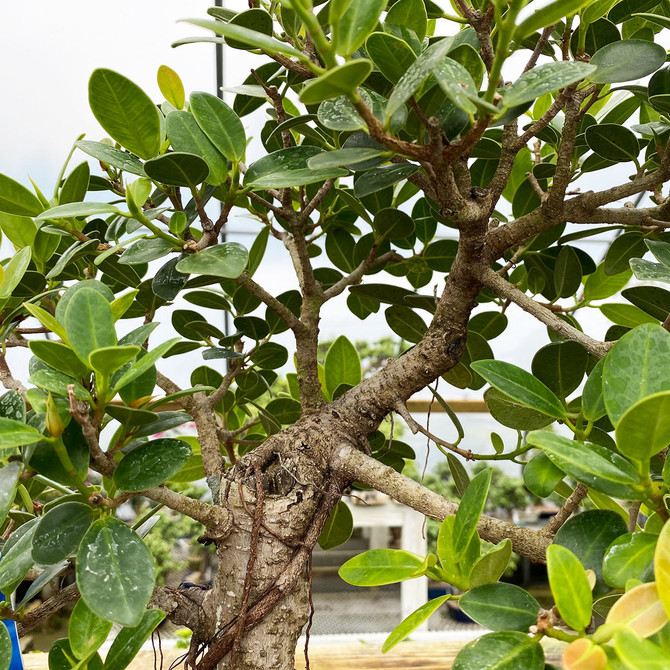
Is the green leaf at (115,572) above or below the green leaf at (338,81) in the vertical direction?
below

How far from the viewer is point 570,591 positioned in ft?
0.92

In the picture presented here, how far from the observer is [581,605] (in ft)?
0.92

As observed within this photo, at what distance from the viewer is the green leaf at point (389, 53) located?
374 mm

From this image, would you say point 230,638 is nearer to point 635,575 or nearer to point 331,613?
point 635,575

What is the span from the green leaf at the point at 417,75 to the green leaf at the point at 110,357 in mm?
175

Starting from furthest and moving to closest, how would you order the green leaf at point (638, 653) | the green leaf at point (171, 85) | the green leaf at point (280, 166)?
the green leaf at point (171, 85) → the green leaf at point (280, 166) → the green leaf at point (638, 653)

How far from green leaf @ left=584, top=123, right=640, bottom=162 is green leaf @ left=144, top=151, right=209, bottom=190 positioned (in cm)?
33

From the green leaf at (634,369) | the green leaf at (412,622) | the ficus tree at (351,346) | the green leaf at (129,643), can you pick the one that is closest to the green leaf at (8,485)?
the ficus tree at (351,346)

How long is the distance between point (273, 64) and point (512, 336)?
5.11 meters

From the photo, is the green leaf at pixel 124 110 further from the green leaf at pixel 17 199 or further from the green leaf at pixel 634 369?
the green leaf at pixel 634 369

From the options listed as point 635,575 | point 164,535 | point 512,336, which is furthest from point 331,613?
point 635,575

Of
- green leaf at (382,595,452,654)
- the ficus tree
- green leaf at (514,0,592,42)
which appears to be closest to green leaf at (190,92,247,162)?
the ficus tree

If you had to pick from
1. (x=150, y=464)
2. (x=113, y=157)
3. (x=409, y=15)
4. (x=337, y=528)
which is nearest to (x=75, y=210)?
(x=113, y=157)

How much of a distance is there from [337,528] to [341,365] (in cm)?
20
